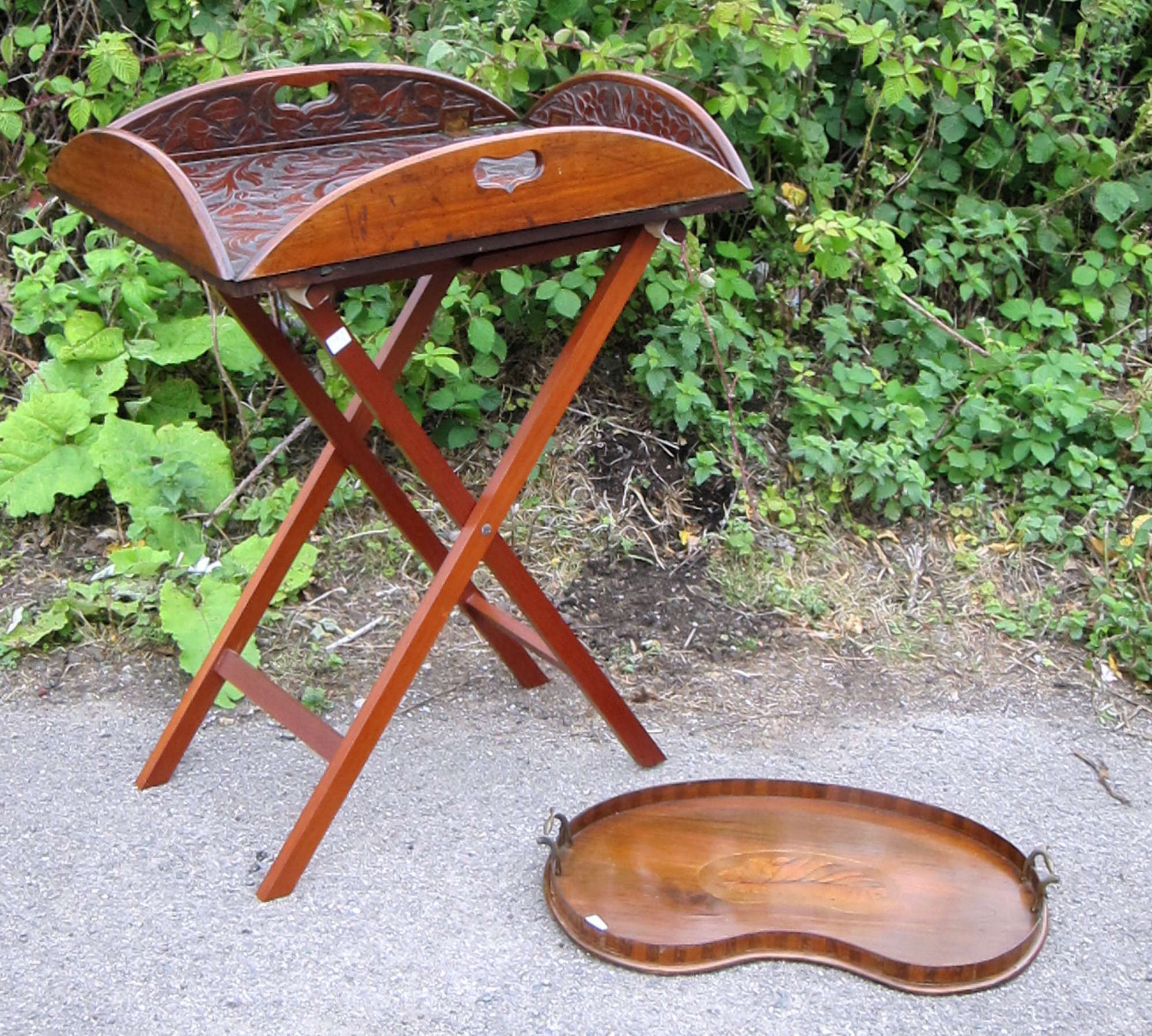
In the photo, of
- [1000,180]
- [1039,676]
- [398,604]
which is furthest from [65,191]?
[1000,180]

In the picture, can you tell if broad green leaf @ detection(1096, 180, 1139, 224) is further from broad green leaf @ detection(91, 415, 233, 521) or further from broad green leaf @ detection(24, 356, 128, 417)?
broad green leaf @ detection(24, 356, 128, 417)

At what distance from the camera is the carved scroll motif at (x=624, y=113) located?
2.39 m

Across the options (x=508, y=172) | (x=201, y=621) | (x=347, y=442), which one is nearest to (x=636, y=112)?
(x=508, y=172)

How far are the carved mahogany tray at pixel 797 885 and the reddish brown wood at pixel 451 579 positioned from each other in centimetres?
41

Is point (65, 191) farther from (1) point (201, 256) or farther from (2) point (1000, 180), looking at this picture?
(2) point (1000, 180)

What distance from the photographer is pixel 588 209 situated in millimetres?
2100

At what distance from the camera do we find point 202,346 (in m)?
3.63

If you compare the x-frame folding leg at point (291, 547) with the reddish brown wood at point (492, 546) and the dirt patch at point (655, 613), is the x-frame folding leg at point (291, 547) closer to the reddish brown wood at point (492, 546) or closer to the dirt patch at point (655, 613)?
the reddish brown wood at point (492, 546)

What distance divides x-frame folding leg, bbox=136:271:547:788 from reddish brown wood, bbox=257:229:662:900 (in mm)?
375

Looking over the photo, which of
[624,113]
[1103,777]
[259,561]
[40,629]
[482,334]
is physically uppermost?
[624,113]

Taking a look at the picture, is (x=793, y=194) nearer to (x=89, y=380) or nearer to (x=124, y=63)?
(x=124, y=63)

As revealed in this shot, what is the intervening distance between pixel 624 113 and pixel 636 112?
3 centimetres

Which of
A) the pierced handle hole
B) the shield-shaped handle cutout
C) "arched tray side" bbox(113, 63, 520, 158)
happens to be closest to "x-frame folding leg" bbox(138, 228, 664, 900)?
the shield-shaped handle cutout

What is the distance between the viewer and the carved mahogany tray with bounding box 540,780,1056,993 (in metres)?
2.20
